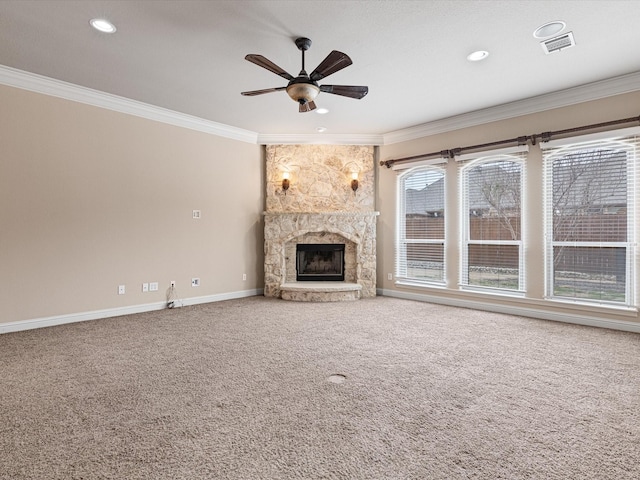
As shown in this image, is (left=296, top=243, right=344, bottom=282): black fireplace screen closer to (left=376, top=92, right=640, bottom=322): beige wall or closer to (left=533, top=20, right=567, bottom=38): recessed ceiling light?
(left=376, top=92, right=640, bottom=322): beige wall

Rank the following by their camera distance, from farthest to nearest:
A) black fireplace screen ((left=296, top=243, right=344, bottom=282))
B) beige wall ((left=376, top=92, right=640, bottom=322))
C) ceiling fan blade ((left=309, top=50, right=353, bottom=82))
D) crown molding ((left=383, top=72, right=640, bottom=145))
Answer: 1. black fireplace screen ((left=296, top=243, right=344, bottom=282))
2. beige wall ((left=376, top=92, right=640, bottom=322))
3. crown molding ((left=383, top=72, right=640, bottom=145))
4. ceiling fan blade ((left=309, top=50, right=353, bottom=82))

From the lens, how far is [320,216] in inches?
252

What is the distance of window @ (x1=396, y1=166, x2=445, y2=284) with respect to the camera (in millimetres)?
5926

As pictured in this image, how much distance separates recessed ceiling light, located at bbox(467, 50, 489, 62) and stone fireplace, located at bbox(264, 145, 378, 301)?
304 centimetres

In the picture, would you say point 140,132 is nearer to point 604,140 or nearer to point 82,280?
point 82,280

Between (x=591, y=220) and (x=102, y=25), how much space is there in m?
5.89

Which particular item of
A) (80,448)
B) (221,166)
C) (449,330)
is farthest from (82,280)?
(449,330)

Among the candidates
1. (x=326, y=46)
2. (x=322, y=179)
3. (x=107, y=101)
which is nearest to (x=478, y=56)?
(x=326, y=46)

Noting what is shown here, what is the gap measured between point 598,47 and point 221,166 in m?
5.37

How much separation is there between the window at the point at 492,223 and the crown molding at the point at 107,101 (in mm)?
4198

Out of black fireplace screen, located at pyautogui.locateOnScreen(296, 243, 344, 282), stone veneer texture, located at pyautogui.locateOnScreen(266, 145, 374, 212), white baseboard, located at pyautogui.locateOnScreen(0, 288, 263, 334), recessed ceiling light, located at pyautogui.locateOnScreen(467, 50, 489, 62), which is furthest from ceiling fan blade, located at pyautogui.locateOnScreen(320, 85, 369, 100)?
white baseboard, located at pyautogui.locateOnScreen(0, 288, 263, 334)

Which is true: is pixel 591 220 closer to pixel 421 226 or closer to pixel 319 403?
pixel 421 226

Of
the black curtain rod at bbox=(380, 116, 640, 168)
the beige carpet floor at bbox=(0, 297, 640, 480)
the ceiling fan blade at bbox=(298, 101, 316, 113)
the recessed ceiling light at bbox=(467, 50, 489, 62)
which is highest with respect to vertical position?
the recessed ceiling light at bbox=(467, 50, 489, 62)

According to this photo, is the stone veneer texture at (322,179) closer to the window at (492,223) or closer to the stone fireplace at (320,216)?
the stone fireplace at (320,216)
